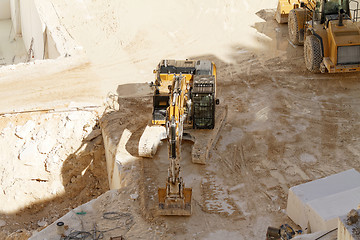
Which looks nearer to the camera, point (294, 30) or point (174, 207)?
point (174, 207)

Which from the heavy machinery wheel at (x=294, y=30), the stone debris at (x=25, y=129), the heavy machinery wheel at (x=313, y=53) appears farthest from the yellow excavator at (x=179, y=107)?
the heavy machinery wheel at (x=294, y=30)

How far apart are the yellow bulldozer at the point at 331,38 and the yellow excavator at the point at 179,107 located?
364cm

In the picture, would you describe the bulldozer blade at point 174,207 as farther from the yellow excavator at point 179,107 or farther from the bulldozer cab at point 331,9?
the bulldozer cab at point 331,9

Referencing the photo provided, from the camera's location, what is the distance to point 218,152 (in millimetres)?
12727

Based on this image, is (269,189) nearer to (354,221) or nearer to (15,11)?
(354,221)

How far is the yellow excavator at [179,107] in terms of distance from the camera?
32.9 ft

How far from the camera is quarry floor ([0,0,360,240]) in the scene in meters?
11.0

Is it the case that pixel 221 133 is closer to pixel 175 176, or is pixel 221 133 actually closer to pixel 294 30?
pixel 175 176

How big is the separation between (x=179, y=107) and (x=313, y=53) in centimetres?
660

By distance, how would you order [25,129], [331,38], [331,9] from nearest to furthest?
1. [25,129]
2. [331,38]
3. [331,9]

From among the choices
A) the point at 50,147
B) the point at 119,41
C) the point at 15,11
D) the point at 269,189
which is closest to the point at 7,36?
the point at 15,11

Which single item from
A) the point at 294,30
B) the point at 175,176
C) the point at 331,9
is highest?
the point at 331,9

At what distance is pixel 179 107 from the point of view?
10258mm

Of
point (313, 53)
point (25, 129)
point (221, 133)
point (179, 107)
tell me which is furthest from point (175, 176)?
point (313, 53)
